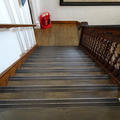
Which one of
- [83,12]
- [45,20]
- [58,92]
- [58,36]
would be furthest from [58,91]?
[83,12]

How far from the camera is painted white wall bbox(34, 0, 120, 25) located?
4.01 metres

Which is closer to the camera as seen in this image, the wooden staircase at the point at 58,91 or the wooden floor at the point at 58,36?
the wooden staircase at the point at 58,91

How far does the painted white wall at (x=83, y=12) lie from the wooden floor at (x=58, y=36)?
51 centimetres

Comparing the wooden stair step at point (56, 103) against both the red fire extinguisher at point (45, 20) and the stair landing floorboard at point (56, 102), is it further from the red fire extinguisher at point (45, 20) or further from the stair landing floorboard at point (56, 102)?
the red fire extinguisher at point (45, 20)

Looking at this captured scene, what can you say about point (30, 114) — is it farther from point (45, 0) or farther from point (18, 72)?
point (45, 0)

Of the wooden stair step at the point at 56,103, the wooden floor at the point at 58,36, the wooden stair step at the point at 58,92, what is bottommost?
the wooden floor at the point at 58,36

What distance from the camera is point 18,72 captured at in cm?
163

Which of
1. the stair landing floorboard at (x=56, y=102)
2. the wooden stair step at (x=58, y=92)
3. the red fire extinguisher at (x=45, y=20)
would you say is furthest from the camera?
the red fire extinguisher at (x=45, y=20)

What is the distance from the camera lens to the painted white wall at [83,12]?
401cm

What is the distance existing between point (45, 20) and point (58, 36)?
89 centimetres

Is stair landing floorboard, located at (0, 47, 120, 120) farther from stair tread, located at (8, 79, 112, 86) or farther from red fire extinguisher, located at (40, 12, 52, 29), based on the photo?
red fire extinguisher, located at (40, 12, 52, 29)

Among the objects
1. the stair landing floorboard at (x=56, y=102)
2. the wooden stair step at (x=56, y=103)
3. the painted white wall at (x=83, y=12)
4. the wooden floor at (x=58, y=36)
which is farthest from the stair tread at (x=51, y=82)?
the painted white wall at (x=83, y=12)

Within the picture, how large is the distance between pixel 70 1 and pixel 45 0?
1.02m

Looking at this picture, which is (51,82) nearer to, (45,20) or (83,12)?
(45,20)
